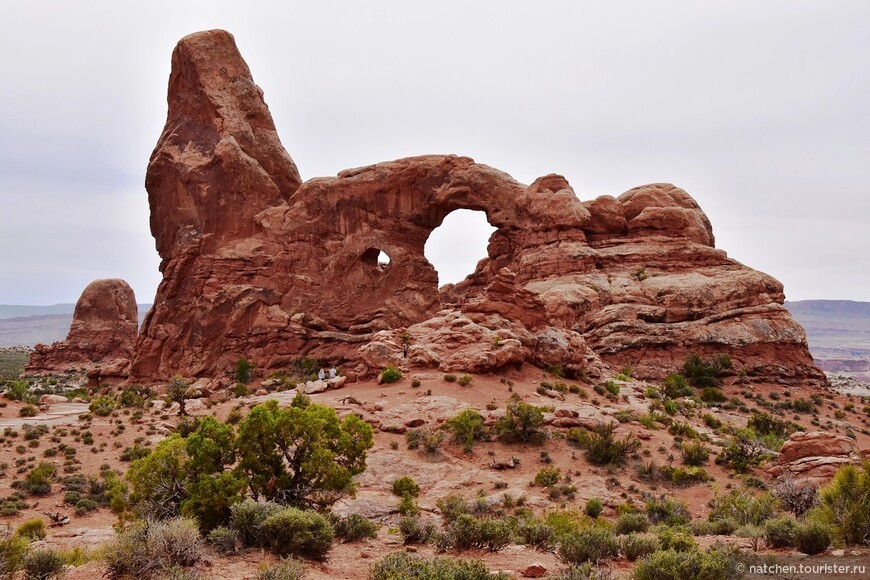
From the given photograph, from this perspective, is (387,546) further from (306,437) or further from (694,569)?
(694,569)

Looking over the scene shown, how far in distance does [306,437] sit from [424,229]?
34882 millimetres

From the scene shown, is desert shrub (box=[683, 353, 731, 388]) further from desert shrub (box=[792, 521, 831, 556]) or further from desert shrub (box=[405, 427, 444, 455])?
desert shrub (box=[792, 521, 831, 556])

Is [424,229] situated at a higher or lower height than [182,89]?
lower

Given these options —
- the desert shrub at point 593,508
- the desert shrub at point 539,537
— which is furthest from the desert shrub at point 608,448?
the desert shrub at point 539,537

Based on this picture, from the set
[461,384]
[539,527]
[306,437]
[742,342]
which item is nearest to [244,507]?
[306,437]

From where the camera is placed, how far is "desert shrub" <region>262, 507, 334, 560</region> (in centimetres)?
956

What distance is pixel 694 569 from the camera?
785 centimetres

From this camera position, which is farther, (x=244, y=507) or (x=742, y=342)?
(x=742, y=342)

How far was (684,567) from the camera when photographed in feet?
25.7

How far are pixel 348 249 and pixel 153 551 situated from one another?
37565 millimetres

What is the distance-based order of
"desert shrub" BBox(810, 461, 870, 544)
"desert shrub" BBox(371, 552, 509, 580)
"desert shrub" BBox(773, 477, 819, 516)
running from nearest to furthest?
"desert shrub" BBox(371, 552, 509, 580) → "desert shrub" BBox(810, 461, 870, 544) → "desert shrub" BBox(773, 477, 819, 516)

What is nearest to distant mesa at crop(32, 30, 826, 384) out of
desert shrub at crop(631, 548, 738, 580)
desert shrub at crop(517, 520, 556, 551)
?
desert shrub at crop(517, 520, 556, 551)

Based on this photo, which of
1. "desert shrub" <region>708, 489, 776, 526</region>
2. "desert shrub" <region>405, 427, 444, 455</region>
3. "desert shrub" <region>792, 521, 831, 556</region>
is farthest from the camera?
"desert shrub" <region>405, 427, 444, 455</region>

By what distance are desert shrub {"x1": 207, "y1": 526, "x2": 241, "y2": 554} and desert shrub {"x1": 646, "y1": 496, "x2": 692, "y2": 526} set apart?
9838 mm
